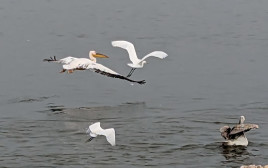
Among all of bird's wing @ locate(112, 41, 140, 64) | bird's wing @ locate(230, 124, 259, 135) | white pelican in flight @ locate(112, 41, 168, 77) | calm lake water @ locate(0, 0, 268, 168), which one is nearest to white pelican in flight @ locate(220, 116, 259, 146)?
bird's wing @ locate(230, 124, 259, 135)

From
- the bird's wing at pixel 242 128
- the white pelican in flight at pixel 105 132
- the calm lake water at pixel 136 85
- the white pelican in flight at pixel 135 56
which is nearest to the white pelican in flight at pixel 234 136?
the bird's wing at pixel 242 128

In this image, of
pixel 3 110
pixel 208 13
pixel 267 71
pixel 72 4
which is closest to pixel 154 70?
pixel 267 71

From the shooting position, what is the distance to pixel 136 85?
1955cm

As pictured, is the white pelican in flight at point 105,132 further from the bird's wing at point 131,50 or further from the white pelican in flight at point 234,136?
the bird's wing at point 131,50

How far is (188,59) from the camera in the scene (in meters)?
21.2

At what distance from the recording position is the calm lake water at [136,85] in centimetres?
1454

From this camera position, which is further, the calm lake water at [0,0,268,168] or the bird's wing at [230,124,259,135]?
the calm lake water at [0,0,268,168]

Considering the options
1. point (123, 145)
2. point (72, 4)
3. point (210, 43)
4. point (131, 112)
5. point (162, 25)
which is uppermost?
point (72, 4)

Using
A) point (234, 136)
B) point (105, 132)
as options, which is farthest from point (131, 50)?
point (105, 132)

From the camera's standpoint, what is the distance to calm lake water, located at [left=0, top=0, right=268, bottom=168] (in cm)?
1454

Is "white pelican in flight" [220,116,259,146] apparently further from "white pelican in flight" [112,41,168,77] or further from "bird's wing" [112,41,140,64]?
"bird's wing" [112,41,140,64]

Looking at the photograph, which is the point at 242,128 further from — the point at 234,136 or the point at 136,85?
the point at 136,85

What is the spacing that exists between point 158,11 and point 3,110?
11.2 metres

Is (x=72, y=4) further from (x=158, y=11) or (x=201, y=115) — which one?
(x=201, y=115)
